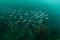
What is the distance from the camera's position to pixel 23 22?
2.16m

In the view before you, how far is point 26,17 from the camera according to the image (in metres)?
2.16

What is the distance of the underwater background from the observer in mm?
2158

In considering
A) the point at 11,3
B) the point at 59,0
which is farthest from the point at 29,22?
the point at 59,0

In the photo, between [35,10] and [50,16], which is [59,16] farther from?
[35,10]

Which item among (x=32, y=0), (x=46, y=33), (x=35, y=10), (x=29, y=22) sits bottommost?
(x=46, y=33)

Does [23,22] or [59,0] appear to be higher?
[59,0]

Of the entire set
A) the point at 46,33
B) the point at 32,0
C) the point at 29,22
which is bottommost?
the point at 46,33

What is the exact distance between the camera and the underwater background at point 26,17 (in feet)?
7.08

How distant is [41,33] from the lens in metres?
2.21

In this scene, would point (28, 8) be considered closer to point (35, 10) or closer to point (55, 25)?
point (35, 10)

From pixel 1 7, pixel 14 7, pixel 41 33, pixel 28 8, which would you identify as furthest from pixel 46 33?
pixel 1 7

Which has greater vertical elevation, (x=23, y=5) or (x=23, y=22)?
(x=23, y=5)

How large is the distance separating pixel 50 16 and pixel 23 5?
43cm

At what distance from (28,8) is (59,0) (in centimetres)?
48
